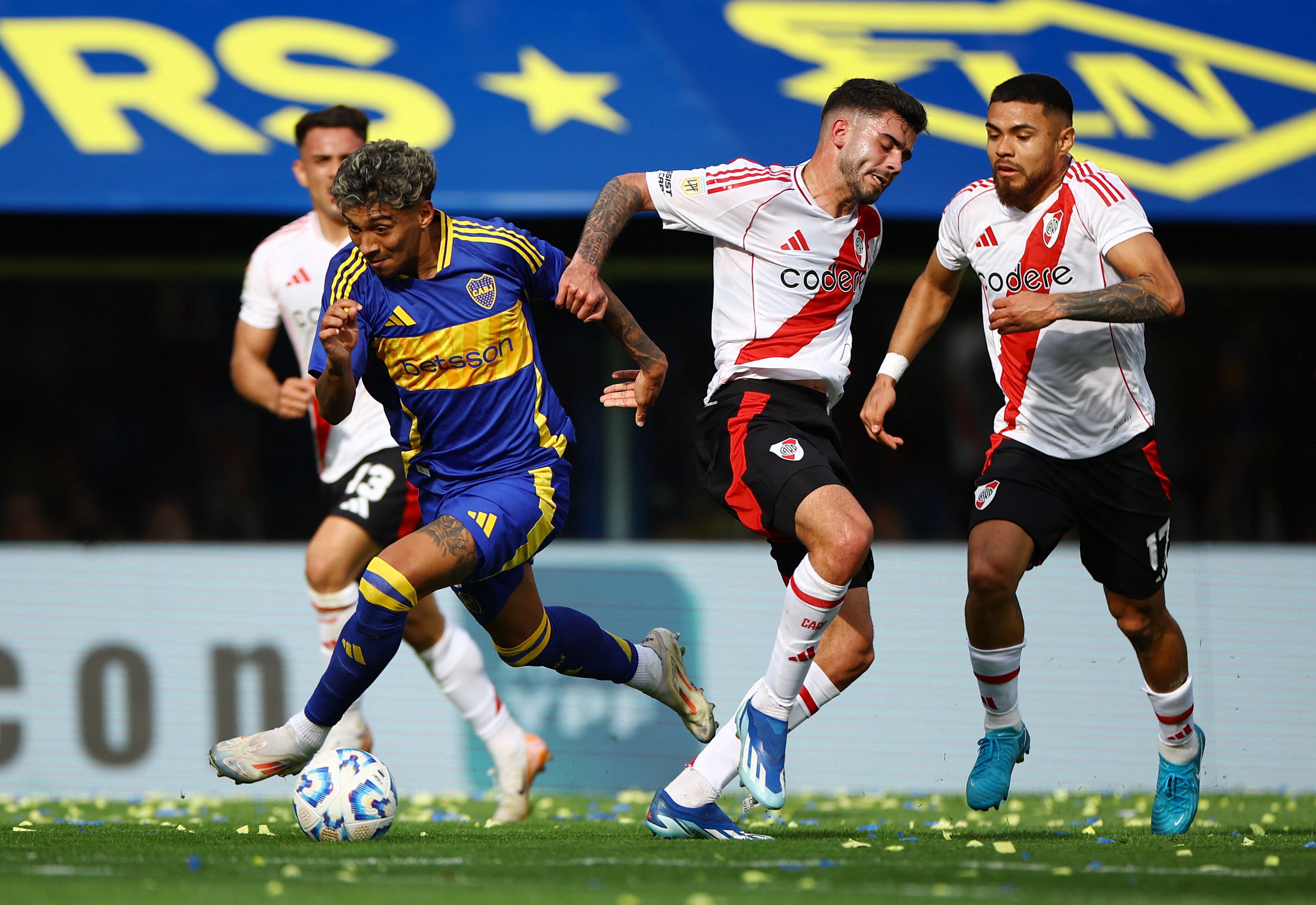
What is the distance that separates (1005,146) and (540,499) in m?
1.93

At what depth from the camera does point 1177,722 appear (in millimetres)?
5219

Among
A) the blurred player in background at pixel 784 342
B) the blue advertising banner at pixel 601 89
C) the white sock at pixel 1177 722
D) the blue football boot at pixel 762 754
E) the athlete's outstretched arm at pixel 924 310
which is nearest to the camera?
the blue football boot at pixel 762 754

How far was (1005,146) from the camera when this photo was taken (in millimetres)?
4965

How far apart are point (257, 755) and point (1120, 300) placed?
2977 mm

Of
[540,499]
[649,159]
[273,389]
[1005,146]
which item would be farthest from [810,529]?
[649,159]

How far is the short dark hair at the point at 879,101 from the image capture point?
4.91m

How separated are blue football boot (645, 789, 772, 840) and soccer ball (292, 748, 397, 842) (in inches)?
32.0

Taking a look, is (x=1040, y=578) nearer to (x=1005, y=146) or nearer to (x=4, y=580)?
(x=1005, y=146)

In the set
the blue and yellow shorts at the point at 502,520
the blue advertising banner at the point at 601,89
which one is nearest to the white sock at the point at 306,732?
the blue and yellow shorts at the point at 502,520

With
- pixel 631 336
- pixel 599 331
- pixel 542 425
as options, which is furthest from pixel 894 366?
pixel 599 331

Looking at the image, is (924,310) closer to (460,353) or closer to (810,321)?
(810,321)

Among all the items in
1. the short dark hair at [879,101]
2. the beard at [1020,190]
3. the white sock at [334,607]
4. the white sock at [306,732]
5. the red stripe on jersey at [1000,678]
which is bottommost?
the white sock at [306,732]

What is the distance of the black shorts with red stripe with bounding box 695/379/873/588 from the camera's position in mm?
4594

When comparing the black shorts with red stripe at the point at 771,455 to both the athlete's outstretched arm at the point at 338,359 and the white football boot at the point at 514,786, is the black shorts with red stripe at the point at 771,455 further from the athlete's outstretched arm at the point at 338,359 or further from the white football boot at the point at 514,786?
the white football boot at the point at 514,786
